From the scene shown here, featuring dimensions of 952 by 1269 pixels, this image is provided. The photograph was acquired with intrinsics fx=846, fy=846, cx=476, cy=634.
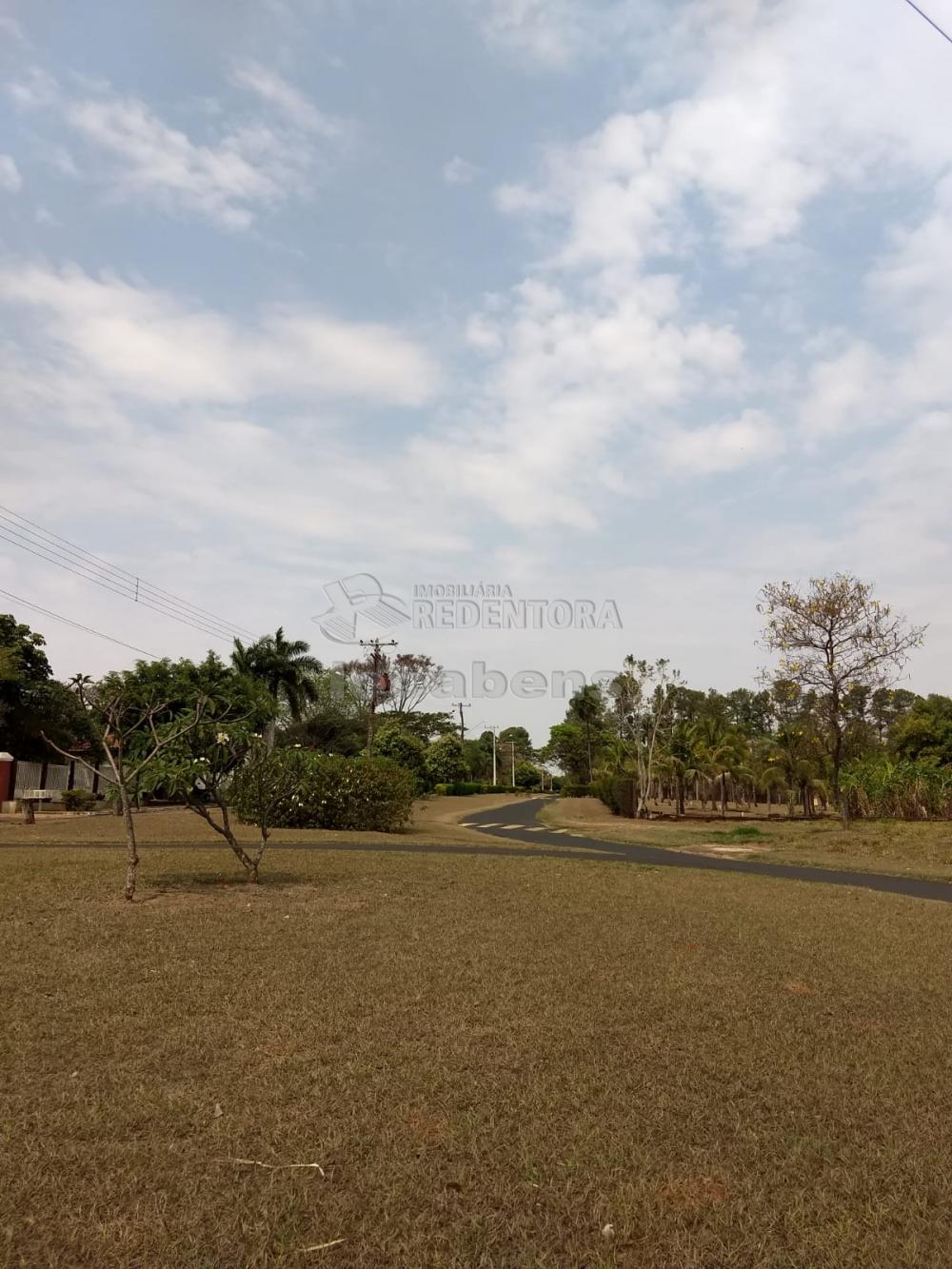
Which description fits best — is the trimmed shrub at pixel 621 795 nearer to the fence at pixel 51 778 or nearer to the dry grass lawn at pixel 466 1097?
the fence at pixel 51 778

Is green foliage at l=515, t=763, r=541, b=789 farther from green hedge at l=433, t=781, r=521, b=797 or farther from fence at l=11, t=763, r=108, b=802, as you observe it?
fence at l=11, t=763, r=108, b=802

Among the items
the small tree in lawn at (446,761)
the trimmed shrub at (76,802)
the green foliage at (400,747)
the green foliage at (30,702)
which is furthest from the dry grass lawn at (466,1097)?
the small tree in lawn at (446,761)

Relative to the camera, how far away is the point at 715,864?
18766 mm

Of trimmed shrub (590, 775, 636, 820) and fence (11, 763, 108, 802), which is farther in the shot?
trimmed shrub (590, 775, 636, 820)

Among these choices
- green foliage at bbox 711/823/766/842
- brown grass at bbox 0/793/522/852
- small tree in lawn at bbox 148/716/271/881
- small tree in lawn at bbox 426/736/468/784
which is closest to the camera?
small tree in lawn at bbox 148/716/271/881

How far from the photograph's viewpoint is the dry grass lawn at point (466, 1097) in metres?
3.27

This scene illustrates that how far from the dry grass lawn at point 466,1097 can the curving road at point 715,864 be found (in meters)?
6.38

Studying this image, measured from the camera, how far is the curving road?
50.1ft

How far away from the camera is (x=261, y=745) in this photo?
1291 centimetres

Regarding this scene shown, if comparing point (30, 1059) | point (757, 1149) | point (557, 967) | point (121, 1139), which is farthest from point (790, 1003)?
point (30, 1059)

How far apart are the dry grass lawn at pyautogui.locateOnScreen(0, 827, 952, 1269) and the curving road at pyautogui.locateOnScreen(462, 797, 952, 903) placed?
6.38 m

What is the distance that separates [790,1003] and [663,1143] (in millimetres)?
2956

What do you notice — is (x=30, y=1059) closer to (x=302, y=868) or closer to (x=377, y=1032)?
(x=377, y=1032)

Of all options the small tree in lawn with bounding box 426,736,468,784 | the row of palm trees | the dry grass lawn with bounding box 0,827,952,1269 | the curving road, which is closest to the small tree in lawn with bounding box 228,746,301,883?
the dry grass lawn with bounding box 0,827,952,1269
